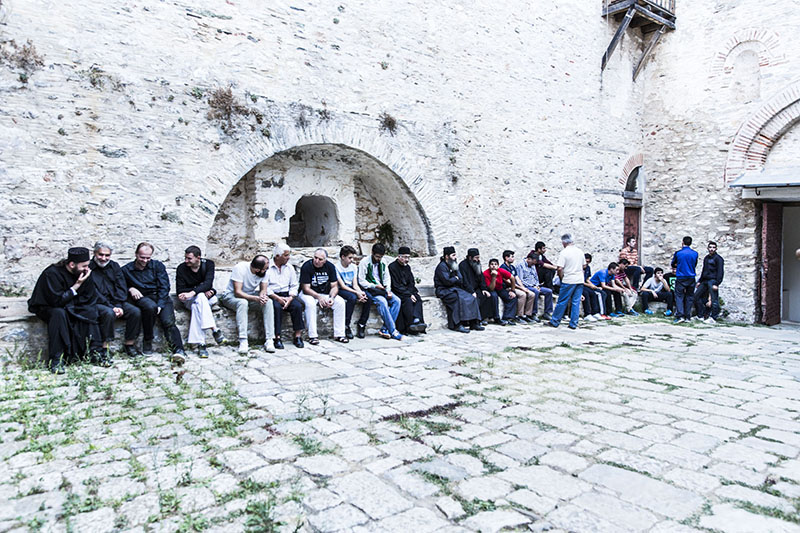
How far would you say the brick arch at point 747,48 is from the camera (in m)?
10.5

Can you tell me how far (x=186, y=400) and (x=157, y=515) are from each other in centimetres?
181

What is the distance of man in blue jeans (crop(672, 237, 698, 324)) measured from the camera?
991 centimetres

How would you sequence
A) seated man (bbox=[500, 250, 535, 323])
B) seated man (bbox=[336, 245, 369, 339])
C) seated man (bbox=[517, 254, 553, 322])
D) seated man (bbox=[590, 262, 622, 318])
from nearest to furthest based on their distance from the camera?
1. seated man (bbox=[336, 245, 369, 339])
2. seated man (bbox=[500, 250, 535, 323])
3. seated man (bbox=[517, 254, 553, 322])
4. seated man (bbox=[590, 262, 622, 318])

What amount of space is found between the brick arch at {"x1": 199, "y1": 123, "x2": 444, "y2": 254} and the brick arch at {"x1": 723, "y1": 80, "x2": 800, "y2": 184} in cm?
610

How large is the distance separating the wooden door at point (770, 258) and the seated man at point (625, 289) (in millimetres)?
2536

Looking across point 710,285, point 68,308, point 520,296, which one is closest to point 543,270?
point 520,296

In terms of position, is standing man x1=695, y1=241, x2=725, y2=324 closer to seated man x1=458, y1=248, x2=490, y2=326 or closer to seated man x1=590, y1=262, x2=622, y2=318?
seated man x1=590, y1=262, x2=622, y2=318

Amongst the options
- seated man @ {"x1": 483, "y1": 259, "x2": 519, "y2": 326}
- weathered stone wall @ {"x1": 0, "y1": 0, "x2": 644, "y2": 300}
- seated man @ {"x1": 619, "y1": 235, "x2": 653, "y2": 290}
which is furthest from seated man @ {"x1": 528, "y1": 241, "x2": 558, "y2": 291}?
seated man @ {"x1": 619, "y1": 235, "x2": 653, "y2": 290}

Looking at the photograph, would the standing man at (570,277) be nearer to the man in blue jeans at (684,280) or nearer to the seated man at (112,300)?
the man in blue jeans at (684,280)

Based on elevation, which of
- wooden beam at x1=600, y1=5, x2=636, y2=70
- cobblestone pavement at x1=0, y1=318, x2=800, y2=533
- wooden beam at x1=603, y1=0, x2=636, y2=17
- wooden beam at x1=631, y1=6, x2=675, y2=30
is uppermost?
wooden beam at x1=603, y1=0, x2=636, y2=17

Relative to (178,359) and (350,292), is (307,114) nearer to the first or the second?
(350,292)

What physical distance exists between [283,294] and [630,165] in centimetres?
887

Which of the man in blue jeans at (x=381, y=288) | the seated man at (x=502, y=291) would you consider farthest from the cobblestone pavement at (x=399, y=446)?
the seated man at (x=502, y=291)

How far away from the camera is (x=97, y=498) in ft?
8.87
